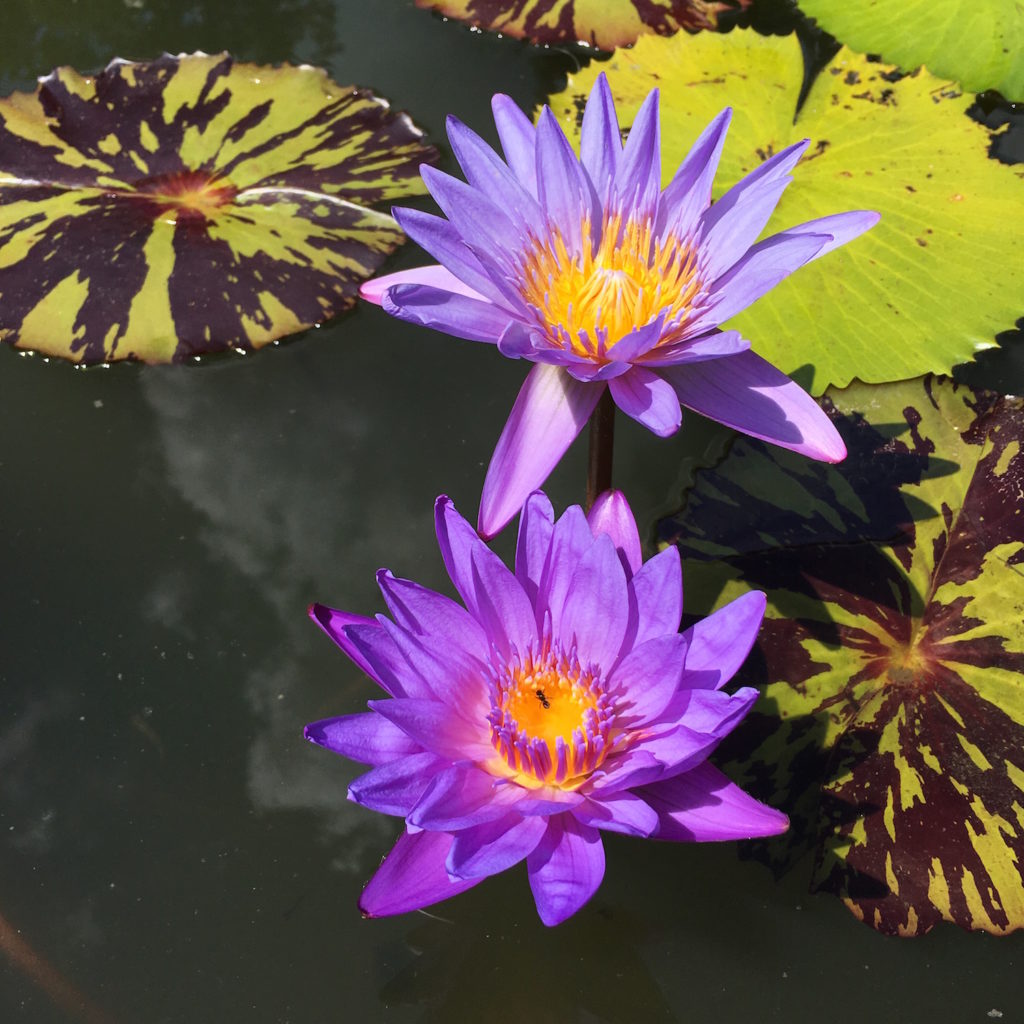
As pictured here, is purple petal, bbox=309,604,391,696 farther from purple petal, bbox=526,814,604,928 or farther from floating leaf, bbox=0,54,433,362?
floating leaf, bbox=0,54,433,362

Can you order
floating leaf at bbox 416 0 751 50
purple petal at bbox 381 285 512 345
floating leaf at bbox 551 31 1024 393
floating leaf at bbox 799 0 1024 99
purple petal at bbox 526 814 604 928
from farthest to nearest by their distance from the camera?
floating leaf at bbox 416 0 751 50, floating leaf at bbox 799 0 1024 99, floating leaf at bbox 551 31 1024 393, purple petal at bbox 381 285 512 345, purple petal at bbox 526 814 604 928

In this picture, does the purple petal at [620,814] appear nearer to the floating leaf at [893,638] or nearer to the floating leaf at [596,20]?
the floating leaf at [893,638]

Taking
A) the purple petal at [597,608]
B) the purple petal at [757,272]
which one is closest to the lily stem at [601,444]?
the purple petal at [757,272]

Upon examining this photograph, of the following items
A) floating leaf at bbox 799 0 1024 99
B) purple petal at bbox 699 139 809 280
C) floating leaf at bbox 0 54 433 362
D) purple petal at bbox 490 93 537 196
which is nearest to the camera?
purple petal at bbox 699 139 809 280

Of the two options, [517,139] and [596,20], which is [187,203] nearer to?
[517,139]

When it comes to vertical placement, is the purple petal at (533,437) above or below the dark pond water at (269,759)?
above

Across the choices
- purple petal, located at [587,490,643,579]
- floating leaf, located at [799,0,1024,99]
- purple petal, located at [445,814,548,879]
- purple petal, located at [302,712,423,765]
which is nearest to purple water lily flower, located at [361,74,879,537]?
purple petal, located at [587,490,643,579]
